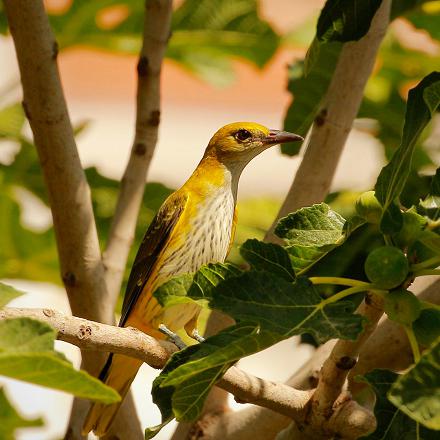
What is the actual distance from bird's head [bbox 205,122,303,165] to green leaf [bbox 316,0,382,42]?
4.95 ft

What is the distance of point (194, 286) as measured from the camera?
1858mm

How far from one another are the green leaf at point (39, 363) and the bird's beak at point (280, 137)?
1.95 metres

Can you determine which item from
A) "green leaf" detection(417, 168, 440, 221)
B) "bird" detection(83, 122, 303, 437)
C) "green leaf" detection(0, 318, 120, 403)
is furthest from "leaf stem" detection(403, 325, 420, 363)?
"bird" detection(83, 122, 303, 437)

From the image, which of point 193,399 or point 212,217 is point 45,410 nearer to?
point 212,217

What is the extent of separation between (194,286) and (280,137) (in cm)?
175

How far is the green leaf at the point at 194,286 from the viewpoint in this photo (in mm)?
1856

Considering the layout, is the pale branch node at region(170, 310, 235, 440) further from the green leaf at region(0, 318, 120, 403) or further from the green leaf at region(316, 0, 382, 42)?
the green leaf at region(0, 318, 120, 403)

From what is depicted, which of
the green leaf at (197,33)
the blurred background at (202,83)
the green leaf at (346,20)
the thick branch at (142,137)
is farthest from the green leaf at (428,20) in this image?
the green leaf at (346,20)

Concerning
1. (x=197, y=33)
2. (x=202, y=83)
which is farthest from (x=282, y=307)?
(x=202, y=83)

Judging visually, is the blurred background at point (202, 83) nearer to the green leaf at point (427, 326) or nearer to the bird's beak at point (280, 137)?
the bird's beak at point (280, 137)

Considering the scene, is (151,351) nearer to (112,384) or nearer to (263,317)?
(263,317)

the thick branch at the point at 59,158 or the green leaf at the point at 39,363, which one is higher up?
the thick branch at the point at 59,158

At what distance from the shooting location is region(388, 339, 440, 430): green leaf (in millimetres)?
1528

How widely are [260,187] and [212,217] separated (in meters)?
7.27
